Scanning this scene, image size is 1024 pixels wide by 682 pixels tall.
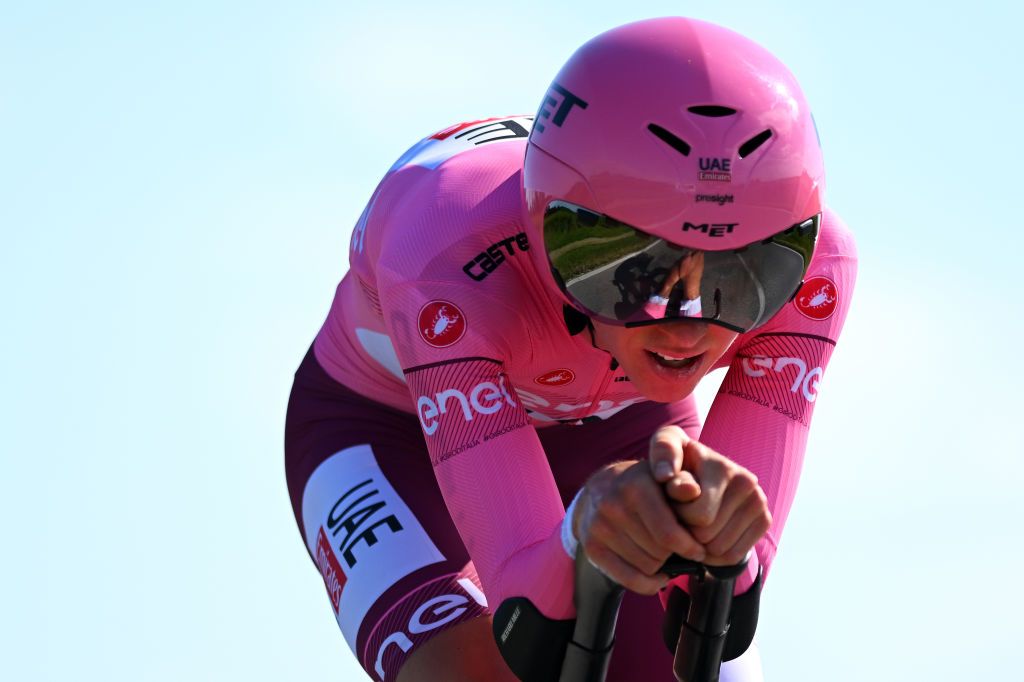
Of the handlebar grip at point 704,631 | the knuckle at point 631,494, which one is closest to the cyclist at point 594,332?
the knuckle at point 631,494

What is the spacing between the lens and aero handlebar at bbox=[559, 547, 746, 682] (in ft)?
20.5

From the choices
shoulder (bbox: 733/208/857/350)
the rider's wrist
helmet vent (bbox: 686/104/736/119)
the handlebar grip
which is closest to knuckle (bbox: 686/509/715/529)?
the rider's wrist

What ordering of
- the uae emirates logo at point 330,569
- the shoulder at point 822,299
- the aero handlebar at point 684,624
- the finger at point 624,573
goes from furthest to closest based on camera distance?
the uae emirates logo at point 330,569
the shoulder at point 822,299
the aero handlebar at point 684,624
the finger at point 624,573

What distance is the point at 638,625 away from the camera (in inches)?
332

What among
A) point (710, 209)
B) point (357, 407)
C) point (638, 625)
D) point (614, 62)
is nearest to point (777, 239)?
point (710, 209)

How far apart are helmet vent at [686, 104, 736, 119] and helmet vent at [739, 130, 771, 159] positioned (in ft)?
0.43

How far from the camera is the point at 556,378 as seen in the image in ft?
27.3

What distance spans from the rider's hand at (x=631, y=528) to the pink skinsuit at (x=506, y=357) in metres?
0.48

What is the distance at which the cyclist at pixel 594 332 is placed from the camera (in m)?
6.73

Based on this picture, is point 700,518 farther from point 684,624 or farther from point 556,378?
point 556,378

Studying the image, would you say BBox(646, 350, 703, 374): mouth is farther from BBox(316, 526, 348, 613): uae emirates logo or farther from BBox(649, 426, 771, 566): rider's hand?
BBox(316, 526, 348, 613): uae emirates logo

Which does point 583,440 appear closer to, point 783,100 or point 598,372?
point 598,372

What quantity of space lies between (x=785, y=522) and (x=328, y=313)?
3.16 meters

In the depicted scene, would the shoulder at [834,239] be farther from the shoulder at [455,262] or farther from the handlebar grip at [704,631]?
the handlebar grip at [704,631]
